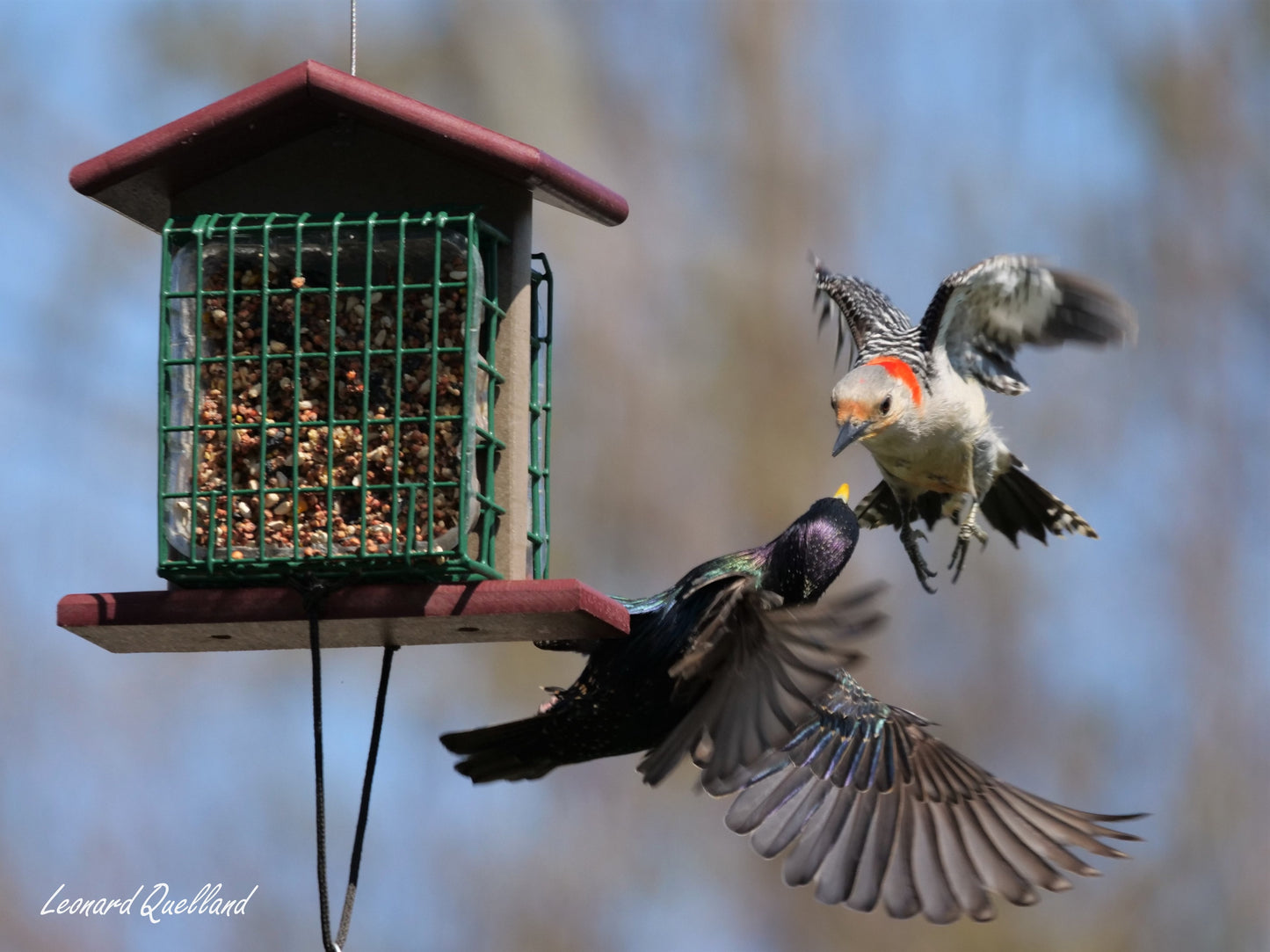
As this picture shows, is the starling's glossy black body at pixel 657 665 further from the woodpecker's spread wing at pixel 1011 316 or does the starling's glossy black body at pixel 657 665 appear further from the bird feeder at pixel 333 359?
the woodpecker's spread wing at pixel 1011 316

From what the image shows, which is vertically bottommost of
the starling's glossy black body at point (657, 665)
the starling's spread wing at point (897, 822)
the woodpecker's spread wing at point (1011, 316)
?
the starling's spread wing at point (897, 822)

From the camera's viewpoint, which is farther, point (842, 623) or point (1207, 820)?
point (1207, 820)

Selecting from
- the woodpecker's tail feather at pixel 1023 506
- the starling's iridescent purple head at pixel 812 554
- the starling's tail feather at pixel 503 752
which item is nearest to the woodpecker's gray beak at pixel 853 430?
the woodpecker's tail feather at pixel 1023 506

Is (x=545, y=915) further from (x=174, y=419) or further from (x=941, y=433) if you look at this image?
(x=174, y=419)

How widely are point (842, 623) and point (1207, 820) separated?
805 centimetres

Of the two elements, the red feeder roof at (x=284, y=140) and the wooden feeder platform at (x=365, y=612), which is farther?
the red feeder roof at (x=284, y=140)

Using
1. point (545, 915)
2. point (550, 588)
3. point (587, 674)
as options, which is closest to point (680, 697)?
point (587, 674)

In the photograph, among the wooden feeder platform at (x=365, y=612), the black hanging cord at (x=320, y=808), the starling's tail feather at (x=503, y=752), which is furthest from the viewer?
the starling's tail feather at (x=503, y=752)

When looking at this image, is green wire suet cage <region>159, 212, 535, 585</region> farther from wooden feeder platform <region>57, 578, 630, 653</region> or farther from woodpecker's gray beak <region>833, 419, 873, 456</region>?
woodpecker's gray beak <region>833, 419, 873, 456</region>

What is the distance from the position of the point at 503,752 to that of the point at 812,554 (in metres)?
1.28

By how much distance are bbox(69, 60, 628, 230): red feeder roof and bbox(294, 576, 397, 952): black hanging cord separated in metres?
1.30

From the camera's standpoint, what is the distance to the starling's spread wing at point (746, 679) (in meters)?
5.04

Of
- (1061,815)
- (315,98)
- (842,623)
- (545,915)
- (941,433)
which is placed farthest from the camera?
(545,915)

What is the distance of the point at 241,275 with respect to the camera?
17.5ft
